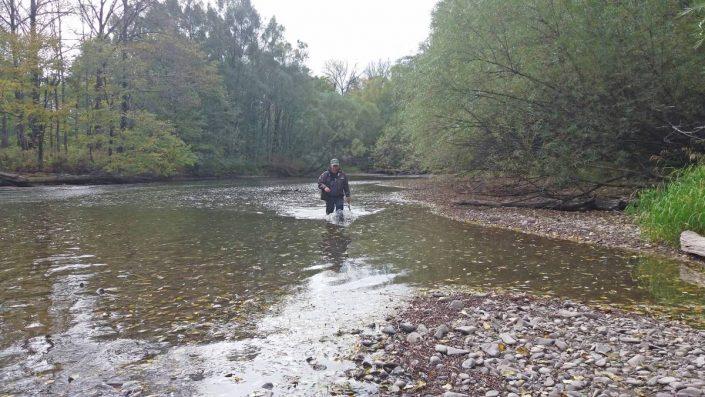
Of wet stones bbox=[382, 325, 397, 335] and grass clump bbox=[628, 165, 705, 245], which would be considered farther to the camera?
grass clump bbox=[628, 165, 705, 245]

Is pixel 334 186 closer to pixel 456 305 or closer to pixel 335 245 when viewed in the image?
pixel 335 245

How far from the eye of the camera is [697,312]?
20.8ft

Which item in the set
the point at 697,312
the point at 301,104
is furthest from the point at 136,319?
the point at 301,104

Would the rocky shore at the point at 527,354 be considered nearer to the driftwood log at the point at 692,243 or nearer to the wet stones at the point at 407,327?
the wet stones at the point at 407,327

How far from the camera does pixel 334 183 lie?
1622cm

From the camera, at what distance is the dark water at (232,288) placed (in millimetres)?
4879

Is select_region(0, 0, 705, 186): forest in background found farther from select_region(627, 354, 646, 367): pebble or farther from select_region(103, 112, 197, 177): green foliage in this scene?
select_region(627, 354, 646, 367): pebble

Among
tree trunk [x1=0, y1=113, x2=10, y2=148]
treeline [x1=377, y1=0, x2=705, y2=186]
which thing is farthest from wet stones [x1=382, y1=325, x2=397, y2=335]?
tree trunk [x1=0, y1=113, x2=10, y2=148]

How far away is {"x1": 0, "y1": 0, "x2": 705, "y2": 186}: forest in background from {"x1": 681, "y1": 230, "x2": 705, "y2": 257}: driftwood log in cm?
401

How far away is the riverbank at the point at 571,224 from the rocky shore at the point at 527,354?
17.7 ft

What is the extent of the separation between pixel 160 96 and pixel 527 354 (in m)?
49.9

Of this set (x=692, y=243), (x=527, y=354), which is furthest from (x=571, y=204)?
(x=527, y=354)

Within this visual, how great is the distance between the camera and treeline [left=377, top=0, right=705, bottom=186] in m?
16.4

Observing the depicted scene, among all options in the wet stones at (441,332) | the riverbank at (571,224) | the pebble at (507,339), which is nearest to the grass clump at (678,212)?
the riverbank at (571,224)
